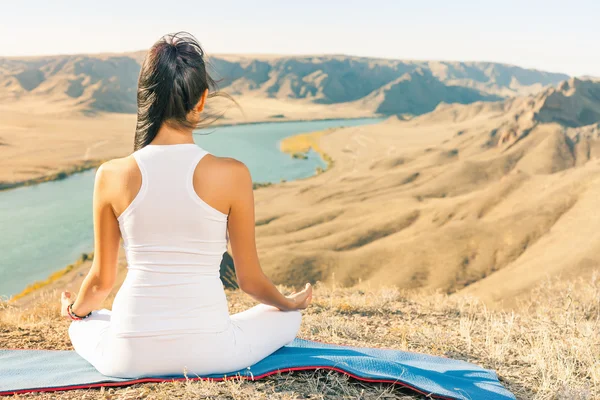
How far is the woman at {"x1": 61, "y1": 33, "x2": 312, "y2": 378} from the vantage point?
7.51 ft

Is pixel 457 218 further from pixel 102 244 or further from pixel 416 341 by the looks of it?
pixel 102 244

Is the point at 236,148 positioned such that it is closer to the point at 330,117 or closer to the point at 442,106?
the point at 442,106

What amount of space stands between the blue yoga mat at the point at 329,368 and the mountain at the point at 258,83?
300ft

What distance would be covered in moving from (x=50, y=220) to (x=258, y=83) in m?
123

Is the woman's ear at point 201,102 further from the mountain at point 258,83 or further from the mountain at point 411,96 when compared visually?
the mountain at point 411,96

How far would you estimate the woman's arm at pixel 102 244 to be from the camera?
2352 millimetres

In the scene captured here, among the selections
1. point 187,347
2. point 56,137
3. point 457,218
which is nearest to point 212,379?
point 187,347

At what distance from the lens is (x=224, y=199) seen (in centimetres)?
233

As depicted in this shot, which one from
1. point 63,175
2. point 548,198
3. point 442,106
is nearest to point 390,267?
point 548,198

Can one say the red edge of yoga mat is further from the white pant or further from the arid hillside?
the arid hillside

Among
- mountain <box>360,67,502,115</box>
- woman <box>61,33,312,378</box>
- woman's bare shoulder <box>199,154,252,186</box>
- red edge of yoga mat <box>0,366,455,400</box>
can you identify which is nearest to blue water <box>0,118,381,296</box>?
red edge of yoga mat <box>0,366,455,400</box>

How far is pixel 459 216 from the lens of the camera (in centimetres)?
2156

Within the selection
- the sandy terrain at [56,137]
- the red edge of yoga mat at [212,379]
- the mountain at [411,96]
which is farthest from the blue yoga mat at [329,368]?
the mountain at [411,96]

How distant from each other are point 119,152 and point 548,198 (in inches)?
1771
